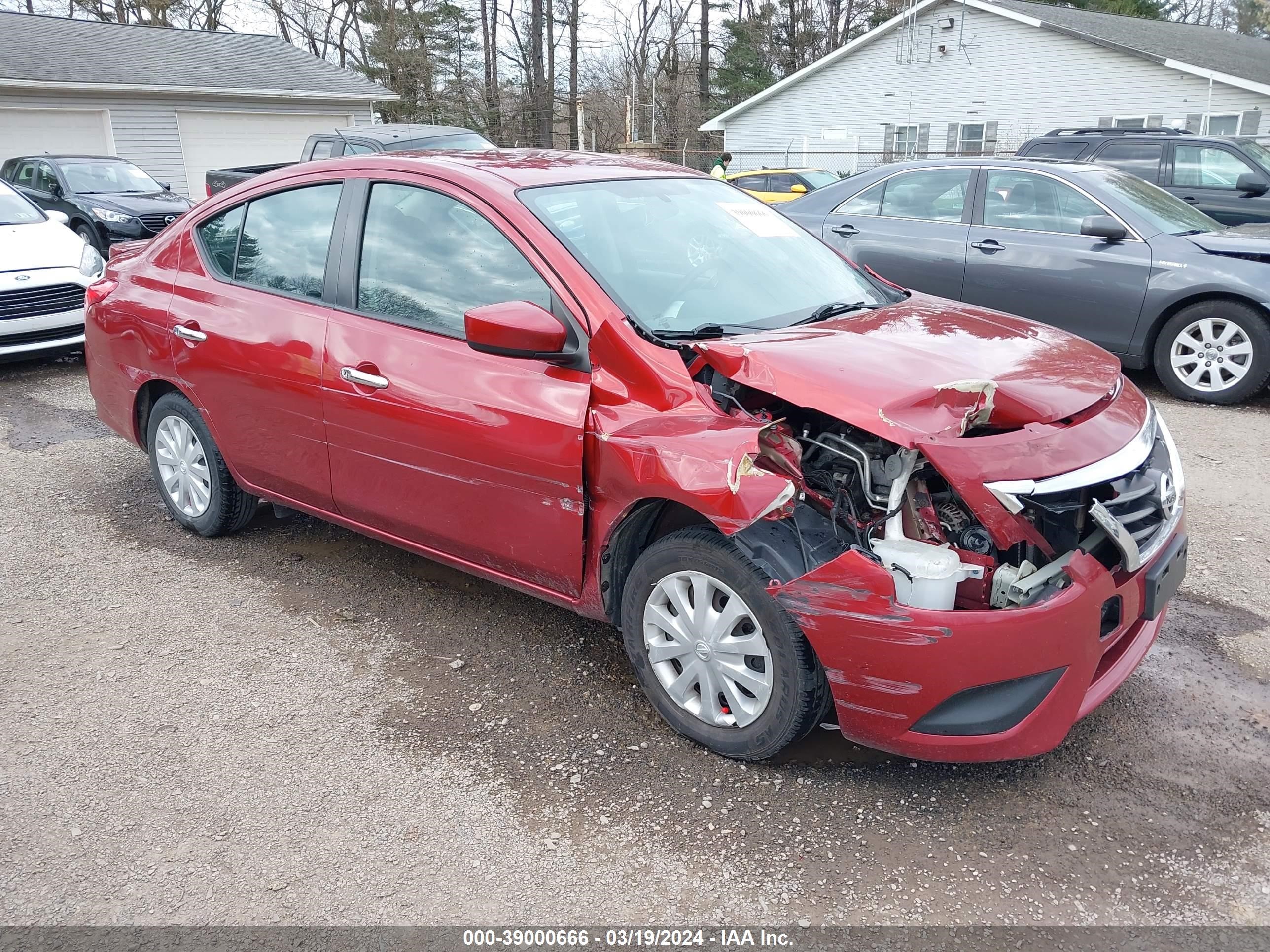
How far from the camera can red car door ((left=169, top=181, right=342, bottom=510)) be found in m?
3.73

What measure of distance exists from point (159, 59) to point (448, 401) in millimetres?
23319

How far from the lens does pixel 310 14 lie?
3934 cm

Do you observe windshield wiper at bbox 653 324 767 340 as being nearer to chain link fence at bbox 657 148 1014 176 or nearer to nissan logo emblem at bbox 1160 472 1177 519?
nissan logo emblem at bbox 1160 472 1177 519

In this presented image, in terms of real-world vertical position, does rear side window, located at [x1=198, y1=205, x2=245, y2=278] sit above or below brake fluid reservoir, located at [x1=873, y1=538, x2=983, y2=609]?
above

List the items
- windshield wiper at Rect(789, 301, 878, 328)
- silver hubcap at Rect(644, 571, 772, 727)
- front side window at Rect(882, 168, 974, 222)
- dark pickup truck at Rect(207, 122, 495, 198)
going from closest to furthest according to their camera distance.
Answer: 1. silver hubcap at Rect(644, 571, 772, 727)
2. windshield wiper at Rect(789, 301, 878, 328)
3. front side window at Rect(882, 168, 974, 222)
4. dark pickup truck at Rect(207, 122, 495, 198)

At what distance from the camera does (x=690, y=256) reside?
343 centimetres

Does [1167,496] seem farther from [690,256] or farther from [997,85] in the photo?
[997,85]

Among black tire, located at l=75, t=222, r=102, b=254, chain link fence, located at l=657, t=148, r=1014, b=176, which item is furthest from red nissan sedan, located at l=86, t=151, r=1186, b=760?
chain link fence, located at l=657, t=148, r=1014, b=176

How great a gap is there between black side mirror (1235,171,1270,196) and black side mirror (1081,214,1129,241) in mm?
4910

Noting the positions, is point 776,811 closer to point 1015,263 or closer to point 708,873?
point 708,873

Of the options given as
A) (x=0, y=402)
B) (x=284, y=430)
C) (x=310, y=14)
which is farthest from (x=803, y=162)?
(x=284, y=430)

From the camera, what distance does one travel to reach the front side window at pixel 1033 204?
6.90m

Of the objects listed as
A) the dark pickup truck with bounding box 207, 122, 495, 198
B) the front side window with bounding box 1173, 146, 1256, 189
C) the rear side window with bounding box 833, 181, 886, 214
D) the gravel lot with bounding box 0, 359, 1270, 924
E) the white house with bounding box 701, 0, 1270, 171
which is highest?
the white house with bounding box 701, 0, 1270, 171

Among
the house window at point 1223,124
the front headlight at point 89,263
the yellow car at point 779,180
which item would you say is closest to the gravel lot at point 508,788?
the front headlight at point 89,263
